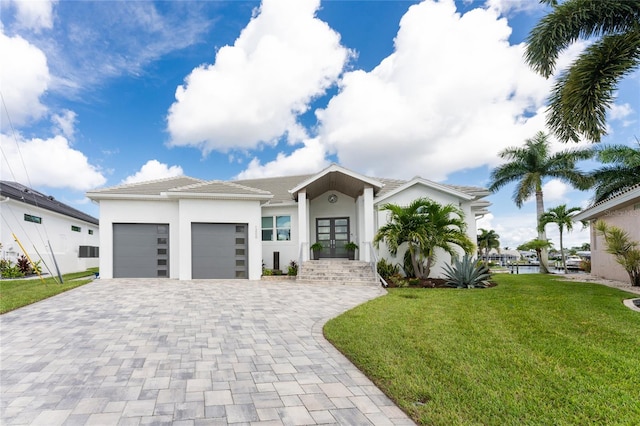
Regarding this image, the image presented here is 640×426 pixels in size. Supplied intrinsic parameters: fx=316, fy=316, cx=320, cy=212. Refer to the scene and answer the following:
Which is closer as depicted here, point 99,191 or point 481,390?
point 481,390

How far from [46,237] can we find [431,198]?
2066cm

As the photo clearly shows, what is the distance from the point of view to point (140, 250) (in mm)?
14531

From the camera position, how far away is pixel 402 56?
13.3 m

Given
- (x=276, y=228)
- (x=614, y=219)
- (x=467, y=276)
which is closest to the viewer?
(x=467, y=276)

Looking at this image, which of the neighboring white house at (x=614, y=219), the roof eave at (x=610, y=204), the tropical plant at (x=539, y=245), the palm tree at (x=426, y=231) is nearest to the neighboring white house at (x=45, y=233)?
the palm tree at (x=426, y=231)

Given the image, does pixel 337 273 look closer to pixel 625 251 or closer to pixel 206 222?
pixel 206 222

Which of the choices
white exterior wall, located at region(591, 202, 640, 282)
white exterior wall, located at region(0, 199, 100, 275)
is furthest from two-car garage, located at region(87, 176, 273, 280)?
white exterior wall, located at region(591, 202, 640, 282)

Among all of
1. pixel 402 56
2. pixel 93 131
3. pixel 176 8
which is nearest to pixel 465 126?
pixel 402 56

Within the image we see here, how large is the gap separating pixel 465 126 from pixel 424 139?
2144mm

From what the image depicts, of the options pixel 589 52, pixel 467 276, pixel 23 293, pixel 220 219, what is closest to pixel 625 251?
pixel 467 276

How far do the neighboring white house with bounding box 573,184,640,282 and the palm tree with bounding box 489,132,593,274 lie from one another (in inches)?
163

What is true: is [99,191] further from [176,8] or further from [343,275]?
[343,275]

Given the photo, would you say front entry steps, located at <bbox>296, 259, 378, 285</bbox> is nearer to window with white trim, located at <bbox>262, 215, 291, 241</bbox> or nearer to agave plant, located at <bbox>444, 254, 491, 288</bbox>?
window with white trim, located at <bbox>262, 215, 291, 241</bbox>

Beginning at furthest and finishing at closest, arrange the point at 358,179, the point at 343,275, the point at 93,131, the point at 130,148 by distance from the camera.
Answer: the point at 130,148
the point at 93,131
the point at 358,179
the point at 343,275
